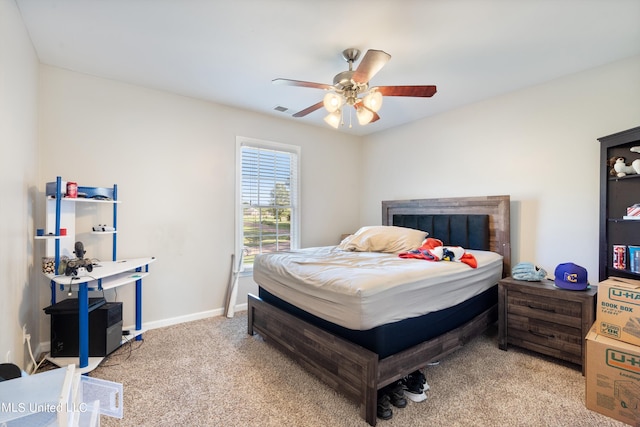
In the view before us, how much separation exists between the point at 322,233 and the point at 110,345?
9.58 ft

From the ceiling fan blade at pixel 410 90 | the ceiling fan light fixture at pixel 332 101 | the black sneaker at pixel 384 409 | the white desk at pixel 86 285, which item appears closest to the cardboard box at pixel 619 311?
the black sneaker at pixel 384 409

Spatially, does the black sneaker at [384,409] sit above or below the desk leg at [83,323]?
below

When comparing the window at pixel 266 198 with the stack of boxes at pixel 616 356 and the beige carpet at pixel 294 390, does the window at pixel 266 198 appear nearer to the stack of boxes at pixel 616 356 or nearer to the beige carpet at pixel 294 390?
the beige carpet at pixel 294 390

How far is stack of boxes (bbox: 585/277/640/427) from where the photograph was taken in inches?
66.8

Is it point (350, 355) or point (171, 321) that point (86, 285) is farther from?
point (350, 355)

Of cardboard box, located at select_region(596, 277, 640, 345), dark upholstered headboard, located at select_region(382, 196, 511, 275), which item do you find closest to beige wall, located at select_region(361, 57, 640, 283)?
dark upholstered headboard, located at select_region(382, 196, 511, 275)

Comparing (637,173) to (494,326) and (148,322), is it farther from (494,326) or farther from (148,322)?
(148,322)

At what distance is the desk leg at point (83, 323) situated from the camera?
2.13 meters

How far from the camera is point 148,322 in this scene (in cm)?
310

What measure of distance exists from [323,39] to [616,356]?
2.88 metres

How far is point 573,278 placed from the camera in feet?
7.57

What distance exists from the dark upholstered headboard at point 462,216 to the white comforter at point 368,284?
1.31ft

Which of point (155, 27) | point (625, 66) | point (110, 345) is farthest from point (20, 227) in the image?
point (625, 66)

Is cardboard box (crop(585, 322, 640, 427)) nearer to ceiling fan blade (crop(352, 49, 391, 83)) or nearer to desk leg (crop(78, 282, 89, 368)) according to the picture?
ceiling fan blade (crop(352, 49, 391, 83))
